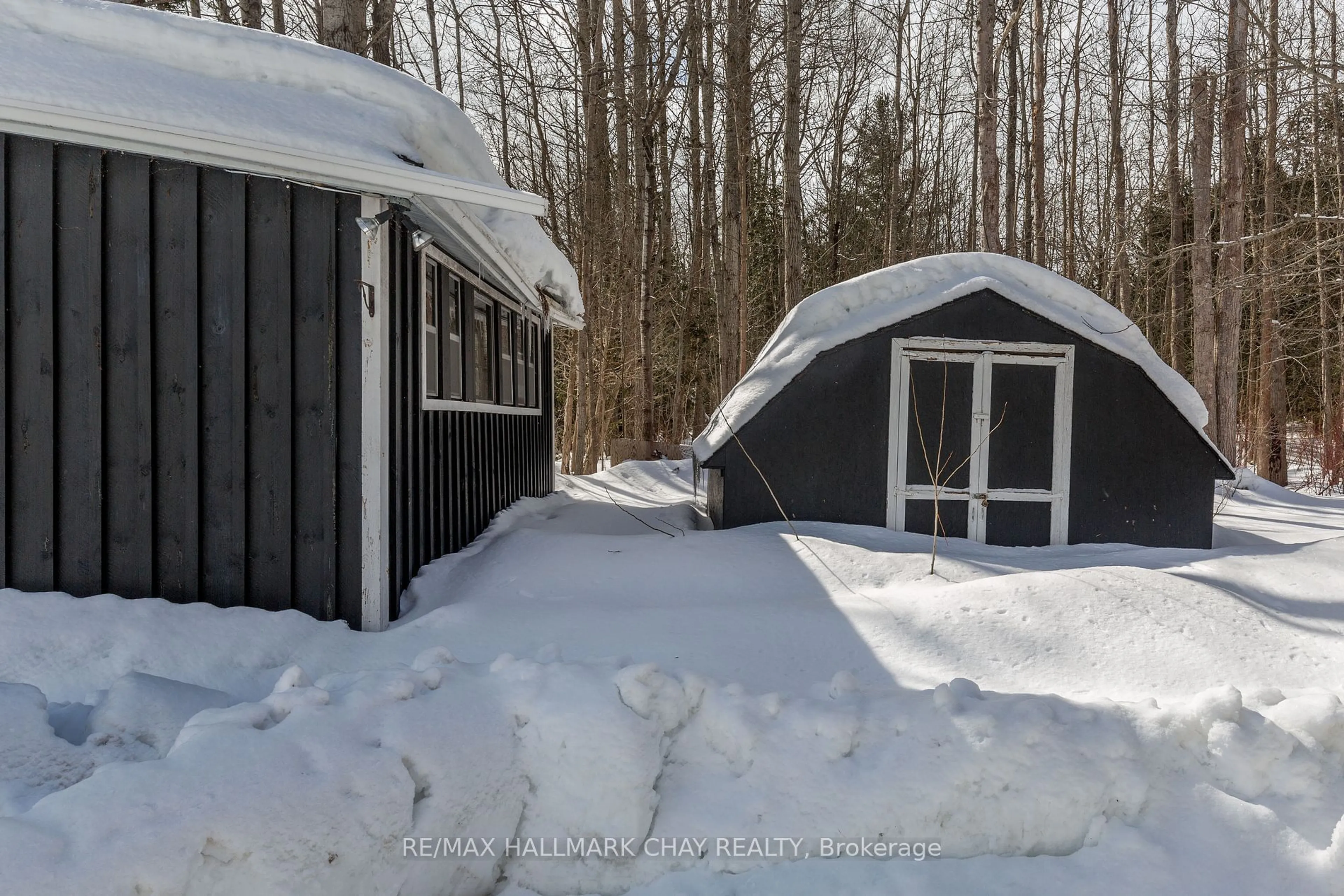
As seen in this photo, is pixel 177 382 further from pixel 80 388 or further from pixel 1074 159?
pixel 1074 159

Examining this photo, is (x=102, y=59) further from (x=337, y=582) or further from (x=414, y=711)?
(x=414, y=711)

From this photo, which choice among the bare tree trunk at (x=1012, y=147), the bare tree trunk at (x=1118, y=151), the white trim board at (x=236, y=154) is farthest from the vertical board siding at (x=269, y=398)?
the bare tree trunk at (x=1012, y=147)

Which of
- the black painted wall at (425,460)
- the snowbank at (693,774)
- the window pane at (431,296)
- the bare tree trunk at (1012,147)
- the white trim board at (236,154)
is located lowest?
the snowbank at (693,774)

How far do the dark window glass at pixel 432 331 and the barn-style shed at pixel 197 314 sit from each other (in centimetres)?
77

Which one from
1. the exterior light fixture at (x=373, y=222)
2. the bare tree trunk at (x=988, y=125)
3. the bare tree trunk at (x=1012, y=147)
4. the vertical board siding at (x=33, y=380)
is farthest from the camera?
the bare tree trunk at (x=1012, y=147)

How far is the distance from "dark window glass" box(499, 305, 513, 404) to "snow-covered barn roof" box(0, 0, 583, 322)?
3.13 m

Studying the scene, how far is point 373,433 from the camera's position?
14.4 feet

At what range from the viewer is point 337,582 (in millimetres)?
4402

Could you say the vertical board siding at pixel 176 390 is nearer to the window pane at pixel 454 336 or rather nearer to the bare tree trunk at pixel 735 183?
the window pane at pixel 454 336

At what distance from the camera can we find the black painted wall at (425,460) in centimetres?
468

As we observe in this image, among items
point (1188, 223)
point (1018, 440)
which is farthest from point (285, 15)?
point (1188, 223)

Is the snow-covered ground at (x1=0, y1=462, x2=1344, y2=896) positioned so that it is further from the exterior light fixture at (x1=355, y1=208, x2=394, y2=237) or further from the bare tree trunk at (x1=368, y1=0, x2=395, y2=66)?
the bare tree trunk at (x1=368, y1=0, x2=395, y2=66)

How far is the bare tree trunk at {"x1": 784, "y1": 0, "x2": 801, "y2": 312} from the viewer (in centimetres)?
1242

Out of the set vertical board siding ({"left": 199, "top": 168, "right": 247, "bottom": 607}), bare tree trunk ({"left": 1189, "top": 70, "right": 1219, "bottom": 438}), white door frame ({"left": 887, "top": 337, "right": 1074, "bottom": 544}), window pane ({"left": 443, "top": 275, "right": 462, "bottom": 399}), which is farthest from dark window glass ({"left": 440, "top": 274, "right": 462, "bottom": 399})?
bare tree trunk ({"left": 1189, "top": 70, "right": 1219, "bottom": 438})
